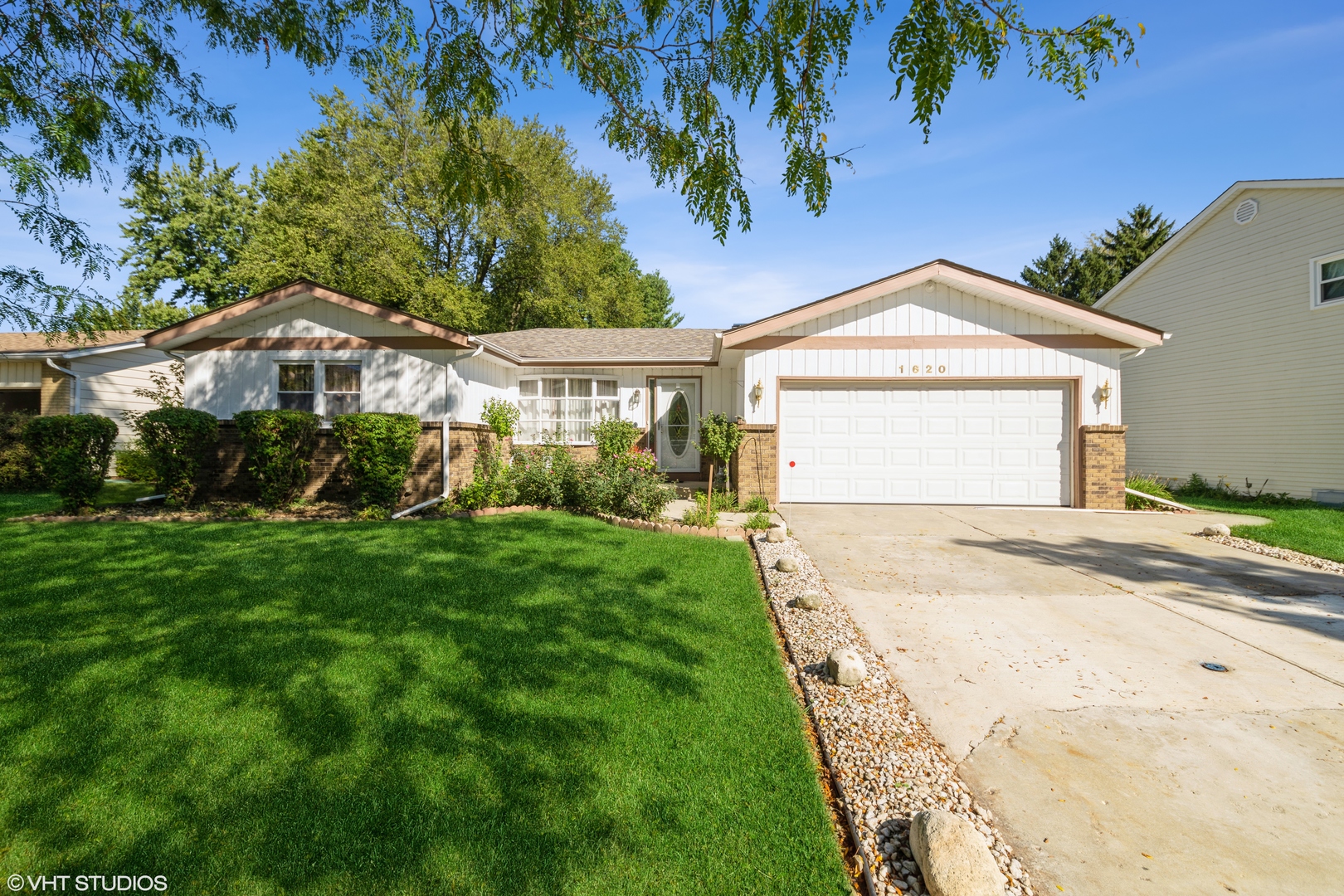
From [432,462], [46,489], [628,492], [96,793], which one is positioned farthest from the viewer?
[46,489]

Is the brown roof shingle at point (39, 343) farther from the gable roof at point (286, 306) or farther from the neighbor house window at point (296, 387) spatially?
the neighbor house window at point (296, 387)

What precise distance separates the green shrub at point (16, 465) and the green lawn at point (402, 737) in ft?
34.0

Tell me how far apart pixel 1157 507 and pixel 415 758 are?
1321 centimetres

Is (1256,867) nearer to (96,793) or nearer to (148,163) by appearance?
(96,793)

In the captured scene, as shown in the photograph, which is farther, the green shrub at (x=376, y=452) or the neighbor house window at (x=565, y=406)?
the neighbor house window at (x=565, y=406)

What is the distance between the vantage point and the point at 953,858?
206 centimetres

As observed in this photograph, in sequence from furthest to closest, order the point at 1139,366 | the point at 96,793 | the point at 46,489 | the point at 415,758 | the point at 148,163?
the point at 1139,366
the point at 46,489
the point at 148,163
the point at 415,758
the point at 96,793

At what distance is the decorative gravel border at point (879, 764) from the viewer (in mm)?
2242

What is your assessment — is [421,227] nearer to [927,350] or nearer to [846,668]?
[927,350]

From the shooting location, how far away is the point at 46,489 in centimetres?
1266

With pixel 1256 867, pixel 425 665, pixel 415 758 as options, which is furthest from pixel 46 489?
pixel 1256 867

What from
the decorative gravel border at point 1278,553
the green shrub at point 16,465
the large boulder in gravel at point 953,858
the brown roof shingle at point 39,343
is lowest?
the large boulder in gravel at point 953,858

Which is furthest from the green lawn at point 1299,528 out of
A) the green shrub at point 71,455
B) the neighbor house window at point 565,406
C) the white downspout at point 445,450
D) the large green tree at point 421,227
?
the large green tree at point 421,227

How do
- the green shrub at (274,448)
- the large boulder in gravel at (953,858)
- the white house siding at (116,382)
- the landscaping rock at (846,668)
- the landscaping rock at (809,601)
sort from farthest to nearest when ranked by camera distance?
the white house siding at (116,382) → the green shrub at (274,448) → the landscaping rock at (809,601) → the landscaping rock at (846,668) → the large boulder in gravel at (953,858)
